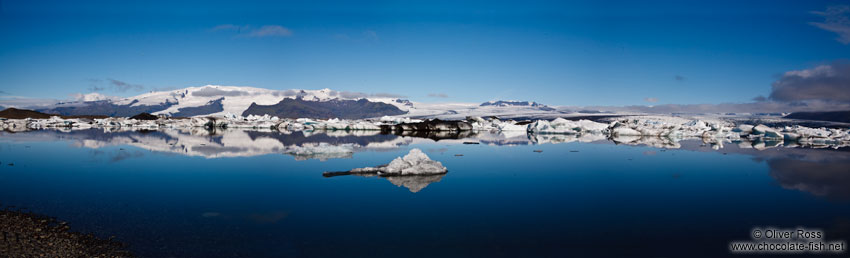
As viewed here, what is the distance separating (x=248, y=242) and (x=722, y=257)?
19.7 feet

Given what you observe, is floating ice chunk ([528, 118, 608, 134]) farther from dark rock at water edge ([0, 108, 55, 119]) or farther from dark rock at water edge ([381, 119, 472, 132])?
dark rock at water edge ([0, 108, 55, 119])

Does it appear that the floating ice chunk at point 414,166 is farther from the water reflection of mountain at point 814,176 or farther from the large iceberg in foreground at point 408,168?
the water reflection of mountain at point 814,176

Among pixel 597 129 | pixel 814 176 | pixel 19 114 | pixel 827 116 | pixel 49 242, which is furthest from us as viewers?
pixel 827 116

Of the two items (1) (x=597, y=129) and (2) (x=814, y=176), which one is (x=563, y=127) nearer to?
(1) (x=597, y=129)

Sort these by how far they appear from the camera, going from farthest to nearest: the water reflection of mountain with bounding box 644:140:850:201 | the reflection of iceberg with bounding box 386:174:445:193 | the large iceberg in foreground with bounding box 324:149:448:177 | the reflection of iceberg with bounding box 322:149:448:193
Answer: the large iceberg in foreground with bounding box 324:149:448:177 → the reflection of iceberg with bounding box 322:149:448:193 → the water reflection of mountain with bounding box 644:140:850:201 → the reflection of iceberg with bounding box 386:174:445:193

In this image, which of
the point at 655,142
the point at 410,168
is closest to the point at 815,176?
the point at 410,168

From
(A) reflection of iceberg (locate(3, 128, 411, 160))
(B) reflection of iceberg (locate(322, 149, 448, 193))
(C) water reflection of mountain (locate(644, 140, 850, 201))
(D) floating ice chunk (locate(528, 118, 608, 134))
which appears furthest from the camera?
(D) floating ice chunk (locate(528, 118, 608, 134))

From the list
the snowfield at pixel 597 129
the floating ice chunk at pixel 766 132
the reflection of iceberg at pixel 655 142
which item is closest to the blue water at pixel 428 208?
the snowfield at pixel 597 129

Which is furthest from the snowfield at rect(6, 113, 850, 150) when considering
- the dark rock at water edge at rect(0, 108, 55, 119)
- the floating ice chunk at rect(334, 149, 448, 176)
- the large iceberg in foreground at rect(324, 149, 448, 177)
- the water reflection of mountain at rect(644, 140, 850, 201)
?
the dark rock at water edge at rect(0, 108, 55, 119)

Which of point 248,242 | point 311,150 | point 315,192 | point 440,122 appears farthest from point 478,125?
point 248,242

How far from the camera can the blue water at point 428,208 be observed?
6121 millimetres

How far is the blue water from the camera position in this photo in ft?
20.1

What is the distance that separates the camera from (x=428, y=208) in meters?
8.41

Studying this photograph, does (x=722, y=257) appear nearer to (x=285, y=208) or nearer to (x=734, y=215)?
(x=734, y=215)
